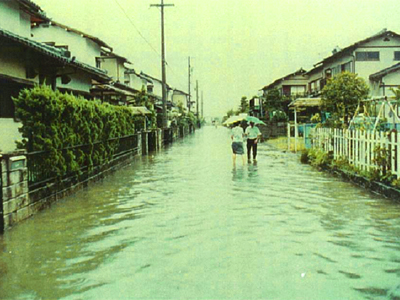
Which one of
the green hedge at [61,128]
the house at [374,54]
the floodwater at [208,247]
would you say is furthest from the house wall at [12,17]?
the house at [374,54]

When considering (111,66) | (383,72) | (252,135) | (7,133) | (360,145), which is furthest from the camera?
(111,66)

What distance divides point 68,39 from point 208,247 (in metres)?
31.3

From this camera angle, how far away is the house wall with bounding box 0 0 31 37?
A: 53.8ft

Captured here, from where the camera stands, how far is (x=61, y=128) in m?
10.8

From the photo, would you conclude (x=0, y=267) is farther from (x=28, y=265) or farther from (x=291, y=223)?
(x=291, y=223)

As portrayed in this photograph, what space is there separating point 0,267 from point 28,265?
310 millimetres

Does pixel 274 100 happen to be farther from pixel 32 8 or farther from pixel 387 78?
pixel 32 8

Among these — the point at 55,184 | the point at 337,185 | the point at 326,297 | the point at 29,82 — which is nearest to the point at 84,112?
the point at 55,184

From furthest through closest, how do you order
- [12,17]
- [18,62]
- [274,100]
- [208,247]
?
[274,100], [12,17], [18,62], [208,247]

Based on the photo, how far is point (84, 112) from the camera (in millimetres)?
12711

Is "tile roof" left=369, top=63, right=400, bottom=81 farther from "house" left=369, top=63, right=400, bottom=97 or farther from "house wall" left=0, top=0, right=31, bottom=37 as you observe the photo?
"house wall" left=0, top=0, right=31, bottom=37

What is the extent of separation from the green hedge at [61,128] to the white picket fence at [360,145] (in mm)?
7115

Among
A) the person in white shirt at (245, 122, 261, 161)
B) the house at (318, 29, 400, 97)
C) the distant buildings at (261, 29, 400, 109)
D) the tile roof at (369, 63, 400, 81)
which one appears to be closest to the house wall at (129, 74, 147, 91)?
the distant buildings at (261, 29, 400, 109)

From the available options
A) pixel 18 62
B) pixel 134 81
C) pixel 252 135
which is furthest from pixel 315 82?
pixel 18 62
